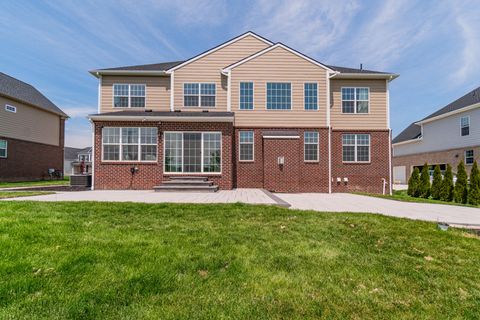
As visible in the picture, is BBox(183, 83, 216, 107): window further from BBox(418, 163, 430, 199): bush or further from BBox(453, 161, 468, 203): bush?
BBox(453, 161, 468, 203): bush

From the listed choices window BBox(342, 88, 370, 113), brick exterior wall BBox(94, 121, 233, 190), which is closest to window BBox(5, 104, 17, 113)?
brick exterior wall BBox(94, 121, 233, 190)

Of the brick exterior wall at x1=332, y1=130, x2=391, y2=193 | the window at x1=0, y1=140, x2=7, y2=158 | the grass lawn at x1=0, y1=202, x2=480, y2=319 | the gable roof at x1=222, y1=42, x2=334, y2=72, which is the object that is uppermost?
the gable roof at x1=222, y1=42, x2=334, y2=72

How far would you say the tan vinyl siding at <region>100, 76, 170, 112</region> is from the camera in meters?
15.3

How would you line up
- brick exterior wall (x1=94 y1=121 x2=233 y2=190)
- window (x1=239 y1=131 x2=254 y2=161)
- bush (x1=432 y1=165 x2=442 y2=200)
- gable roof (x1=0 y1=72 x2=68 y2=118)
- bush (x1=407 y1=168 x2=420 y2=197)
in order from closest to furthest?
bush (x1=432 y1=165 x2=442 y2=200) < brick exterior wall (x1=94 y1=121 x2=233 y2=190) < bush (x1=407 y1=168 x2=420 y2=197) < window (x1=239 y1=131 x2=254 y2=161) < gable roof (x1=0 y1=72 x2=68 y2=118)

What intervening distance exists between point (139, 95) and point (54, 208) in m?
10.5

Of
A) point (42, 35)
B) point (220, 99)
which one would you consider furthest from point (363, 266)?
point (42, 35)

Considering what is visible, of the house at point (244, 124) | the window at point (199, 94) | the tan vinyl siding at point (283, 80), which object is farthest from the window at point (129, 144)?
the tan vinyl siding at point (283, 80)

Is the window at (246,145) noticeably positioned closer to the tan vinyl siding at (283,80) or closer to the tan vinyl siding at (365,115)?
the tan vinyl siding at (283,80)

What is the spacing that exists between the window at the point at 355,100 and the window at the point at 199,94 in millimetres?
8167

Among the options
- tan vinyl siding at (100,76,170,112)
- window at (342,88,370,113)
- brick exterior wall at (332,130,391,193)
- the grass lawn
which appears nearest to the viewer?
the grass lawn

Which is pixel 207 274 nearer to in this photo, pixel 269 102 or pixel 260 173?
pixel 260 173

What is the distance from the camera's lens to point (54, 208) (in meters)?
6.57

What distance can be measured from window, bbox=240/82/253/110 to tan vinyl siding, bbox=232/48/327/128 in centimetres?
23

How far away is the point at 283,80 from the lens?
14.3 metres
